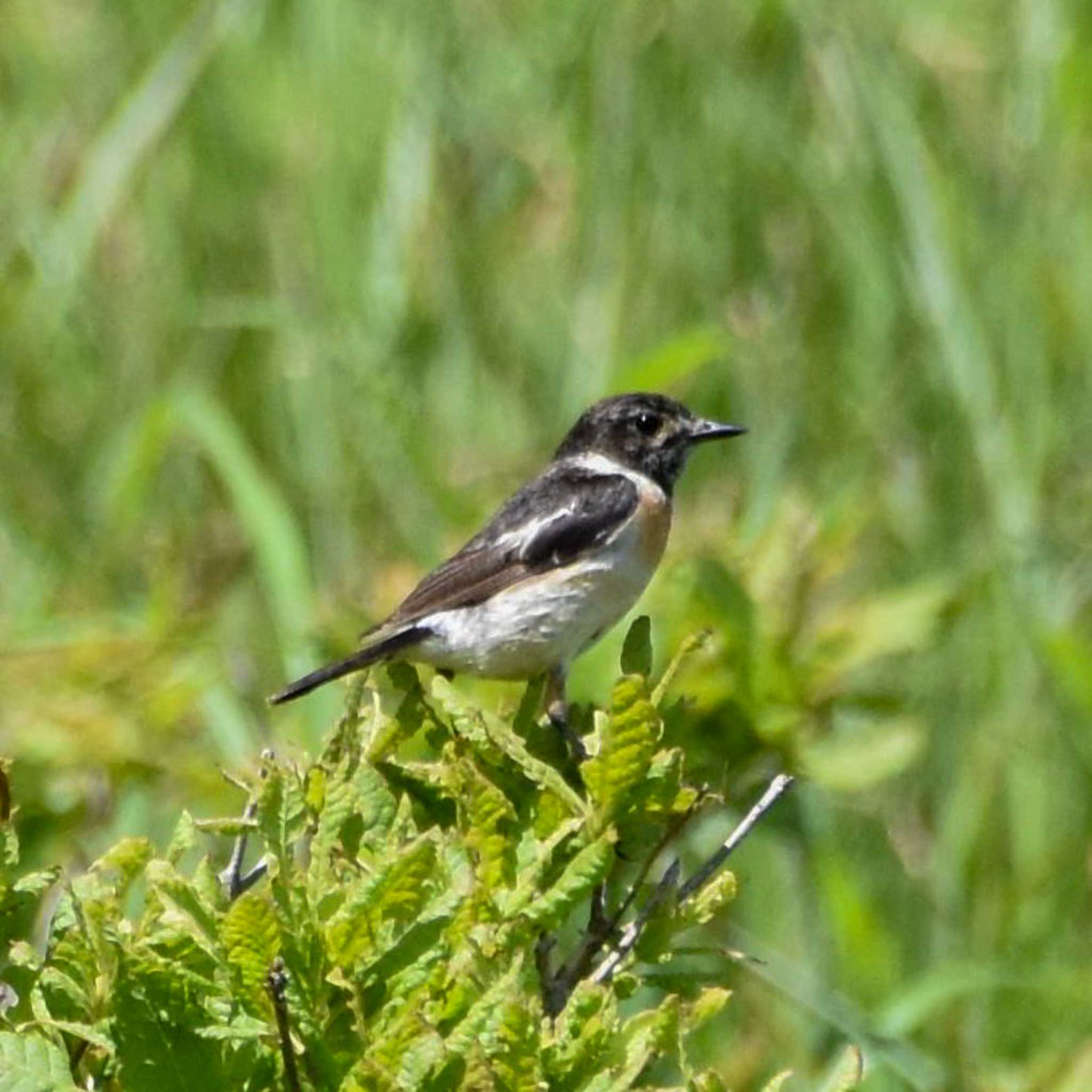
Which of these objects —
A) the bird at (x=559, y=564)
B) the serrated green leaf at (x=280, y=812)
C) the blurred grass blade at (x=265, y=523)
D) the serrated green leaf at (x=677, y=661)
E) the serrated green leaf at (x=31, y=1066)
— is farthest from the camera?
the blurred grass blade at (x=265, y=523)

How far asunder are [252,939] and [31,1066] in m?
0.22

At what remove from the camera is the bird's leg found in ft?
9.84

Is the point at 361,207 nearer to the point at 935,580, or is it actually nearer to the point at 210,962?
the point at 935,580

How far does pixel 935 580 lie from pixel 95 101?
3126mm

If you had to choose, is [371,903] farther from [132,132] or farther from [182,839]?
[132,132]

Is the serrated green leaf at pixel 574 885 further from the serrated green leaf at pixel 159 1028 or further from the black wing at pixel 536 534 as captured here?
the black wing at pixel 536 534

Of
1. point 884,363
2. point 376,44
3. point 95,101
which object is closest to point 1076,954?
point 884,363

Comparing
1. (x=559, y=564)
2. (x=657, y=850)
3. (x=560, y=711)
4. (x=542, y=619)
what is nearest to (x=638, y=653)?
(x=657, y=850)

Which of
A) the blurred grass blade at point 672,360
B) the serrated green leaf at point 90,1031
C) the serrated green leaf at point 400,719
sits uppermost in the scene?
the serrated green leaf at point 90,1031

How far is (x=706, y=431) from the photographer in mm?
5199

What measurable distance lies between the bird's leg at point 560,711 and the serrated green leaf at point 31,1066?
76 centimetres

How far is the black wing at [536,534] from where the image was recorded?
468 centimetres

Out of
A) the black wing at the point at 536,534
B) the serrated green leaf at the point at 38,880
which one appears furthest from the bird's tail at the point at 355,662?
the serrated green leaf at the point at 38,880

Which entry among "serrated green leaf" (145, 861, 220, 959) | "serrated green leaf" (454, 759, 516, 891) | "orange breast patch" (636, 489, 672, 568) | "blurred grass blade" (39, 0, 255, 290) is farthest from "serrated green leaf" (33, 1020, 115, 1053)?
"blurred grass blade" (39, 0, 255, 290)
